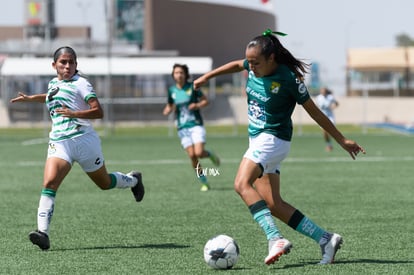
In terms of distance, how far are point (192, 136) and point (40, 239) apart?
7791 millimetres

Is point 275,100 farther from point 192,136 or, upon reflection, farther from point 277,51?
point 192,136

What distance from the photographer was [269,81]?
8.20 metres

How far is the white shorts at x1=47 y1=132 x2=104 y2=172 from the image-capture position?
32.3ft

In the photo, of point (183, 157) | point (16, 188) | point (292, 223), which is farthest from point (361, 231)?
point (183, 157)

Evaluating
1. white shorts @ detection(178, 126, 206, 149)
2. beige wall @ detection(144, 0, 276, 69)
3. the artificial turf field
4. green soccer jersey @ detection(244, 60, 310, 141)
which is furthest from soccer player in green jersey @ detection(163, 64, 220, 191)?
beige wall @ detection(144, 0, 276, 69)

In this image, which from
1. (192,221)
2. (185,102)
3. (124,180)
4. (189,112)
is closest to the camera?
(124,180)

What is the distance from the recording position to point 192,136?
16953 millimetres

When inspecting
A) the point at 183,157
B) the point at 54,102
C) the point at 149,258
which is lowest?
the point at 183,157

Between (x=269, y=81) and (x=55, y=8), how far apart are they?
3619 inches

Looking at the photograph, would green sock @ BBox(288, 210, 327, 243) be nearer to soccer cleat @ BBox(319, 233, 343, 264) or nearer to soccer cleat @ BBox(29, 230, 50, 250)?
soccer cleat @ BBox(319, 233, 343, 264)

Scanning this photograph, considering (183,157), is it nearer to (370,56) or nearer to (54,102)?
(54,102)

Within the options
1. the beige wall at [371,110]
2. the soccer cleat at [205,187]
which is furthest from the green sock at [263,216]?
the beige wall at [371,110]

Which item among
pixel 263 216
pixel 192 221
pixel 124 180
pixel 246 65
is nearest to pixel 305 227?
pixel 263 216

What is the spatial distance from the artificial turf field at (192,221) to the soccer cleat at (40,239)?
10 cm
